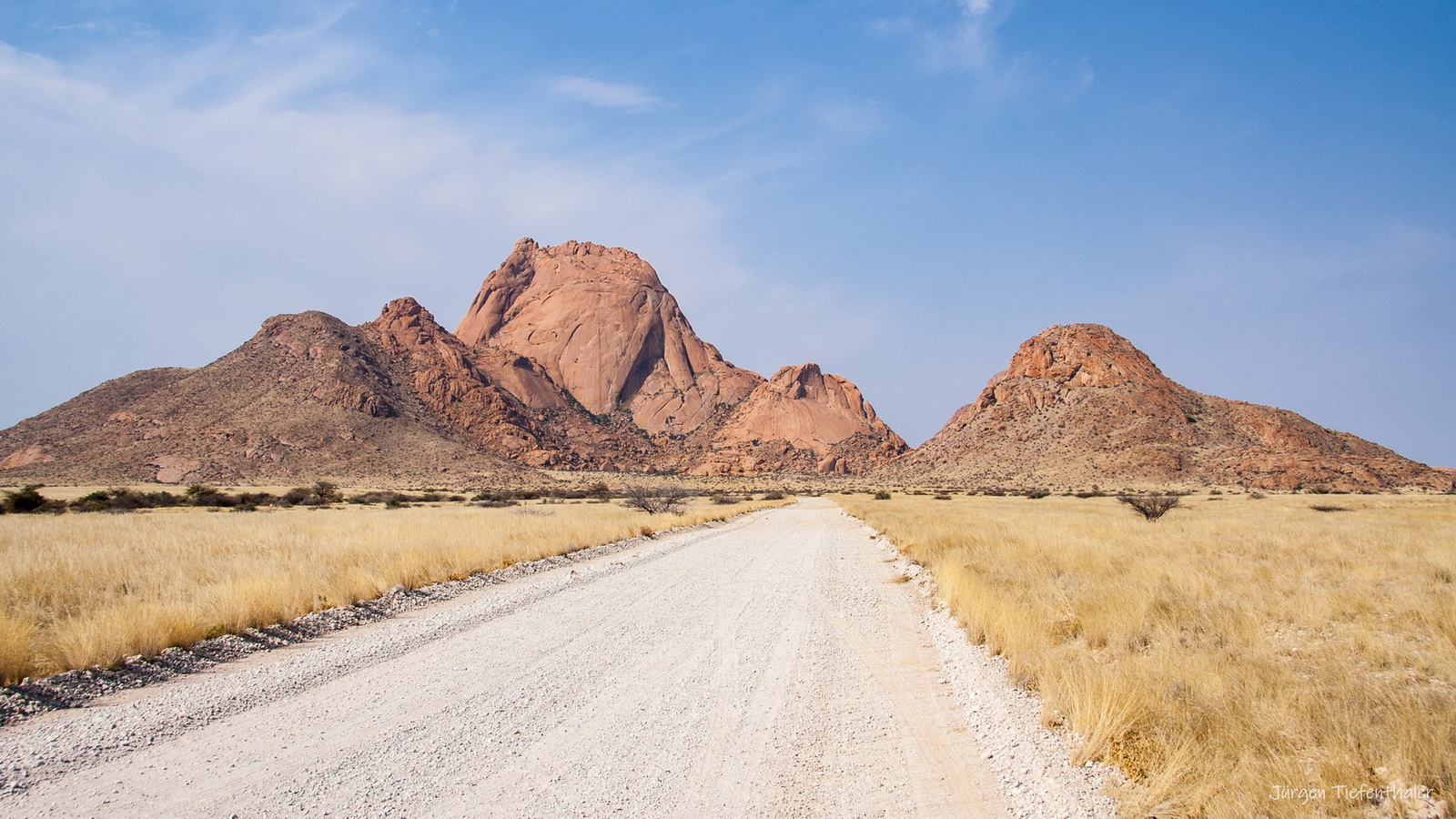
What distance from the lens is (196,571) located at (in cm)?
1143

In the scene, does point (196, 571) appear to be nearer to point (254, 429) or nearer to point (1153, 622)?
point (1153, 622)

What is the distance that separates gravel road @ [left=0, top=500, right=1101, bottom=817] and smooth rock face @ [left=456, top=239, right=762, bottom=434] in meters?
123

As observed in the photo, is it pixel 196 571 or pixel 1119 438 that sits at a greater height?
pixel 1119 438

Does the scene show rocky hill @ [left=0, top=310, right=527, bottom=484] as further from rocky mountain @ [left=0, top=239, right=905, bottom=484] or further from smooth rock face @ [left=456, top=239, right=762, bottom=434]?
smooth rock face @ [left=456, top=239, right=762, bottom=434]

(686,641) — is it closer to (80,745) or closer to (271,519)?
(80,745)

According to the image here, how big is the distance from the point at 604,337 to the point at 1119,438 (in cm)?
9913

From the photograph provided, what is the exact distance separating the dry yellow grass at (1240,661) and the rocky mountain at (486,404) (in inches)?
2624

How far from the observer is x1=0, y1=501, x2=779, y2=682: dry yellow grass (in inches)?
265

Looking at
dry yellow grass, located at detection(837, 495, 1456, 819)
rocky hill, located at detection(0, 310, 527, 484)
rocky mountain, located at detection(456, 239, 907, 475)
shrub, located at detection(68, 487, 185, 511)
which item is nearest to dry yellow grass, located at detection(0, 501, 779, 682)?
dry yellow grass, located at detection(837, 495, 1456, 819)

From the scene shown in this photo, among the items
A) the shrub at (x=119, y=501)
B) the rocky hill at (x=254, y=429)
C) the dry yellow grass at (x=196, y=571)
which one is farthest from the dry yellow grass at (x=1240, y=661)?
the rocky hill at (x=254, y=429)

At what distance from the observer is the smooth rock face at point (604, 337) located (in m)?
137

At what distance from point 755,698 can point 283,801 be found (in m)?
3.35

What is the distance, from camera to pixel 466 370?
107 metres

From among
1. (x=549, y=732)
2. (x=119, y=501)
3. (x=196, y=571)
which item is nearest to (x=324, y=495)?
(x=119, y=501)
